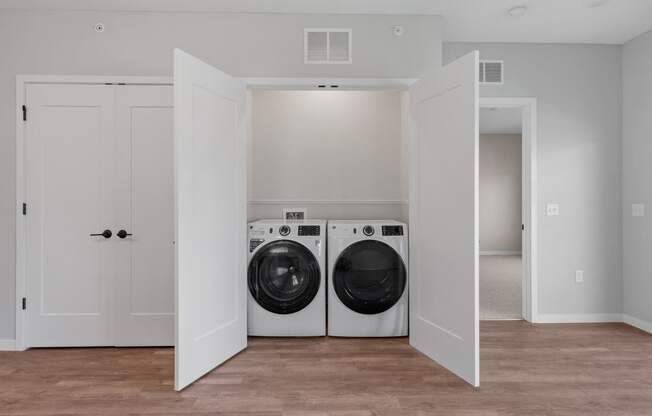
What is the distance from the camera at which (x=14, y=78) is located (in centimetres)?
300

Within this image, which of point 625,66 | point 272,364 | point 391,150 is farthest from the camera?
point 391,150

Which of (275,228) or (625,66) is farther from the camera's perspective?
(625,66)

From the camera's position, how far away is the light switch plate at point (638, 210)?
350cm

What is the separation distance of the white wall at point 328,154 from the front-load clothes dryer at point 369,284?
34.3 inches

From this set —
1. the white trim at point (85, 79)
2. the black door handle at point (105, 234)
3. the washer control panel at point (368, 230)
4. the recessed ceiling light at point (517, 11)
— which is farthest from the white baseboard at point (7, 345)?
the recessed ceiling light at point (517, 11)

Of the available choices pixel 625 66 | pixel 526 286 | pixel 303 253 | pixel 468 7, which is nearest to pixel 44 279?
pixel 303 253

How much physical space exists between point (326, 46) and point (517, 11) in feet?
4.99

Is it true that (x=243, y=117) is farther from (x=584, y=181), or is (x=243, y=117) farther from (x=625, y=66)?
(x=625, y=66)

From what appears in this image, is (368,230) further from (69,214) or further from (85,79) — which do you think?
(85,79)

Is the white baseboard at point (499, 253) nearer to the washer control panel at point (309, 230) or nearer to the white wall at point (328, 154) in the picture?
the white wall at point (328, 154)

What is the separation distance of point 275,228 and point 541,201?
2.51 m

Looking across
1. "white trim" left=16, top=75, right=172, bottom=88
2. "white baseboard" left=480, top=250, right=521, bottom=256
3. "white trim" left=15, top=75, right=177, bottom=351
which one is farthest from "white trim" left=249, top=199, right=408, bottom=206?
"white baseboard" left=480, top=250, right=521, bottom=256

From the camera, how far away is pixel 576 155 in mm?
3701

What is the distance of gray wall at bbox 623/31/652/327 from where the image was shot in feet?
11.3
